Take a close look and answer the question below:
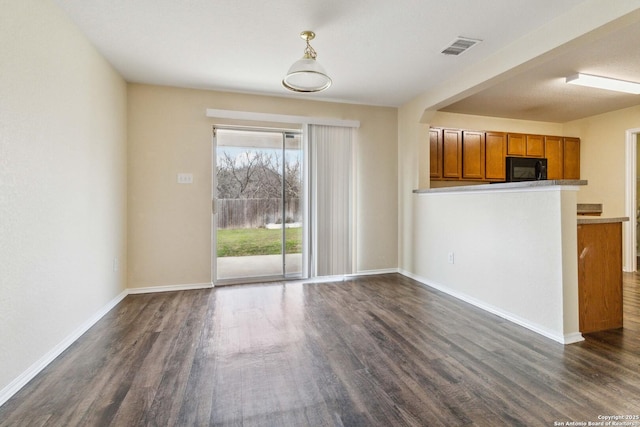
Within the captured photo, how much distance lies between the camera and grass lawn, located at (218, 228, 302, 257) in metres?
4.11

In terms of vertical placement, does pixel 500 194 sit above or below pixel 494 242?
above

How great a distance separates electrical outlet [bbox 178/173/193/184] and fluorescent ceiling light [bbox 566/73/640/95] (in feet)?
14.9

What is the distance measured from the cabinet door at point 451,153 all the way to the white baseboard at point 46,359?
4.56 metres

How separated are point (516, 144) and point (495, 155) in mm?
482

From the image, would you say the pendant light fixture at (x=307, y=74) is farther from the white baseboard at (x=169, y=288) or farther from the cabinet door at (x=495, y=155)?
the cabinet door at (x=495, y=155)

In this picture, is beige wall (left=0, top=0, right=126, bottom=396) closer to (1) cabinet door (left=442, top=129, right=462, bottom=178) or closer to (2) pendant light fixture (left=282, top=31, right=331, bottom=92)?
(2) pendant light fixture (left=282, top=31, right=331, bottom=92)

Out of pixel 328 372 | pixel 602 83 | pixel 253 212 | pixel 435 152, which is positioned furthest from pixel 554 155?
pixel 328 372

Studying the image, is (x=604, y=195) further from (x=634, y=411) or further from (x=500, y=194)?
(x=634, y=411)

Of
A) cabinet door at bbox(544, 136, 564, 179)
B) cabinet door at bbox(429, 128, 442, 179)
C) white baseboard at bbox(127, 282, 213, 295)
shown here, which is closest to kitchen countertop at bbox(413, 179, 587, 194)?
cabinet door at bbox(429, 128, 442, 179)

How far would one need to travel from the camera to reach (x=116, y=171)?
3.30 meters

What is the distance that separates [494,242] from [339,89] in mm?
2508

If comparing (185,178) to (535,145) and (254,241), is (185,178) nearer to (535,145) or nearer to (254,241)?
(254,241)

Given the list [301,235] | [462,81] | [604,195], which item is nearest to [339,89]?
[462,81]

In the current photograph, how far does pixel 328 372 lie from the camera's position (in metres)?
1.92
